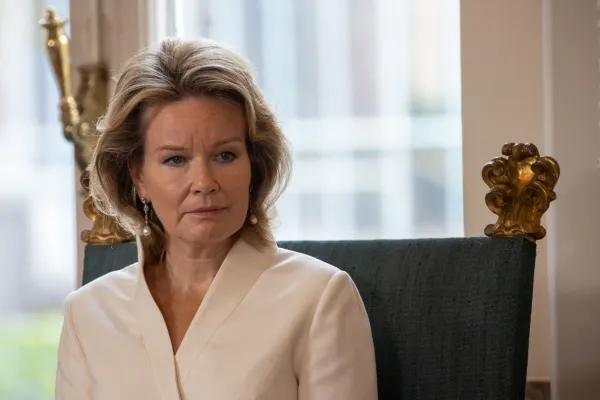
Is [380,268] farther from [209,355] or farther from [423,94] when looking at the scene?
[423,94]

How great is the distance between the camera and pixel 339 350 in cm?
173

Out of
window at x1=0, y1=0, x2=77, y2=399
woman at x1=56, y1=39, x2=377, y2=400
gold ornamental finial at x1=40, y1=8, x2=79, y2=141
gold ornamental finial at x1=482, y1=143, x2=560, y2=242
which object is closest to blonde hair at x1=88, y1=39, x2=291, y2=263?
woman at x1=56, y1=39, x2=377, y2=400

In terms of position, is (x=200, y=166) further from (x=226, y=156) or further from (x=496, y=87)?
(x=496, y=87)

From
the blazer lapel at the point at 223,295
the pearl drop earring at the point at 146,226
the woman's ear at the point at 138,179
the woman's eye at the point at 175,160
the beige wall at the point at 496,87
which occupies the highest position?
the beige wall at the point at 496,87

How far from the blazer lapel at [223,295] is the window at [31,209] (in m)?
1.50

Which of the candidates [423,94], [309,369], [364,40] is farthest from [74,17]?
[309,369]

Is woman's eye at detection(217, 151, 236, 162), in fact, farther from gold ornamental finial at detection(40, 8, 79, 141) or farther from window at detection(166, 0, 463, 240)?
gold ornamental finial at detection(40, 8, 79, 141)

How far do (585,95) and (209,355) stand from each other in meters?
1.26

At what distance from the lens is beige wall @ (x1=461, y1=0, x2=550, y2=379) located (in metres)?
2.79

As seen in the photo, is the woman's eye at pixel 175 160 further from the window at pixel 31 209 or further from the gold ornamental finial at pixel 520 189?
the window at pixel 31 209

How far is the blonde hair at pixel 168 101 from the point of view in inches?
72.1

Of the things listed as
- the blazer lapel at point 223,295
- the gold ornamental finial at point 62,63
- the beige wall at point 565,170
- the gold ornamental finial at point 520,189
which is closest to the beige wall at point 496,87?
the beige wall at point 565,170

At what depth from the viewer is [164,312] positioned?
1.93 metres

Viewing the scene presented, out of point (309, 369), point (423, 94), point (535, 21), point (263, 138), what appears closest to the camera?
point (309, 369)
